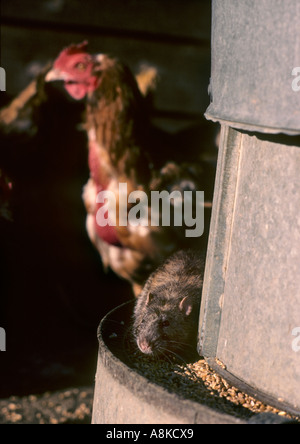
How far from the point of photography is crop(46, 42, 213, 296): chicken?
130 inches

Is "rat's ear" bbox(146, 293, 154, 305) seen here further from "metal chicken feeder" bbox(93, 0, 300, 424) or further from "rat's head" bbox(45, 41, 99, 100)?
"rat's head" bbox(45, 41, 99, 100)

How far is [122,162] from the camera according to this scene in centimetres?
346

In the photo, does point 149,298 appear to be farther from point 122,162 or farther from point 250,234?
point 122,162

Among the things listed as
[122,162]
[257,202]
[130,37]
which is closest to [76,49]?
[130,37]

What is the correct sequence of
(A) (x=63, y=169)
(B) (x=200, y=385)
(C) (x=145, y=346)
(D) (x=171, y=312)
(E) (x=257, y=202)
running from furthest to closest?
1. (A) (x=63, y=169)
2. (D) (x=171, y=312)
3. (C) (x=145, y=346)
4. (B) (x=200, y=385)
5. (E) (x=257, y=202)

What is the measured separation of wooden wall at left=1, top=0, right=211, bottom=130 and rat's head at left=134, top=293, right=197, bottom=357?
2.28 meters

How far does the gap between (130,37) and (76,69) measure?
2.06 ft

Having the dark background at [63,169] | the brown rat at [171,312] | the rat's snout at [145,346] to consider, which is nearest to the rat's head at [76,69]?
the dark background at [63,169]

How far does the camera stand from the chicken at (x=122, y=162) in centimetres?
329

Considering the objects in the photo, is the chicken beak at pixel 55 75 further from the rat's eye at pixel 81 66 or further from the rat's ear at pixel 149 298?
the rat's ear at pixel 149 298

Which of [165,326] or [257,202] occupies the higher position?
[257,202]

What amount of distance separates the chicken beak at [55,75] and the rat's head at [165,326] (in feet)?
6.52

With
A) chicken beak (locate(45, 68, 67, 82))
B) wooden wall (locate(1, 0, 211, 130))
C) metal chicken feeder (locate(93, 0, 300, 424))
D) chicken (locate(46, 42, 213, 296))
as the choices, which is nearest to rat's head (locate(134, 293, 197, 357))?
metal chicken feeder (locate(93, 0, 300, 424))

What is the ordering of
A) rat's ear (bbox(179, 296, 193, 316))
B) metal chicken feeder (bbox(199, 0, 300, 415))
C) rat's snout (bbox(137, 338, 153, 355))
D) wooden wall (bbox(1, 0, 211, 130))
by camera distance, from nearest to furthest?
metal chicken feeder (bbox(199, 0, 300, 415)) < rat's snout (bbox(137, 338, 153, 355)) < rat's ear (bbox(179, 296, 193, 316)) < wooden wall (bbox(1, 0, 211, 130))
